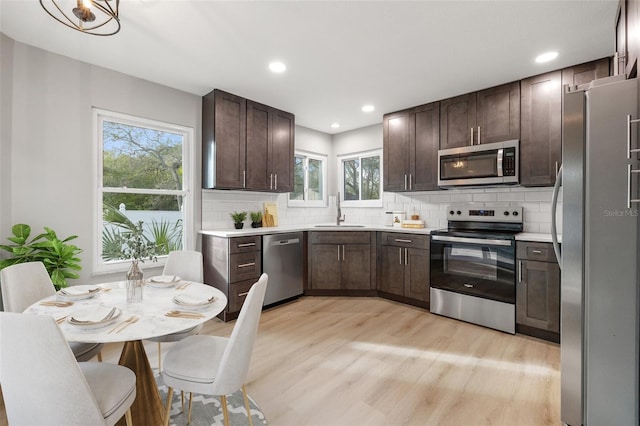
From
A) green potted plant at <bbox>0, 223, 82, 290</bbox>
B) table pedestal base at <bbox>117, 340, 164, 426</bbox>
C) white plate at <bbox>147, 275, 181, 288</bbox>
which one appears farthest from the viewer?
green potted plant at <bbox>0, 223, 82, 290</bbox>

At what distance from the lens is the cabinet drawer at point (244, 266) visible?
10.5ft

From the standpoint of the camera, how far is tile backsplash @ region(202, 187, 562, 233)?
3.23 meters

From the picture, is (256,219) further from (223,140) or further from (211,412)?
(211,412)

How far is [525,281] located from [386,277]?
5.06 ft

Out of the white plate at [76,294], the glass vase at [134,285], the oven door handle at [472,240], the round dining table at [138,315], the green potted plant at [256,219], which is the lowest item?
the round dining table at [138,315]

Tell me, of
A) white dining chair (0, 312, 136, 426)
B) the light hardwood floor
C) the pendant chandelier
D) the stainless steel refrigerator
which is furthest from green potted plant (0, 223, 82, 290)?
the stainless steel refrigerator

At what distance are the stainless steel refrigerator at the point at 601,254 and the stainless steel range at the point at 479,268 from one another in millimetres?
1375

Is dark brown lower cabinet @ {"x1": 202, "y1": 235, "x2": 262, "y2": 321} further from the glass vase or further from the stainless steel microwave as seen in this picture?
the stainless steel microwave

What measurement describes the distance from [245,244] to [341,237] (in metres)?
1.34

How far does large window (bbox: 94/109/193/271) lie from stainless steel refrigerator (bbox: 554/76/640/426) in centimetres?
314

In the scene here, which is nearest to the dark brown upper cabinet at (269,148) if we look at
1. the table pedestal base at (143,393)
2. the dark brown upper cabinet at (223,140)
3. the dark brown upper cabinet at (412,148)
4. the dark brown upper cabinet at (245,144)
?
the dark brown upper cabinet at (245,144)

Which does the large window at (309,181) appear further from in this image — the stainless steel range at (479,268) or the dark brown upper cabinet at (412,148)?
the stainless steel range at (479,268)

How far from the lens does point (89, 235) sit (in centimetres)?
278

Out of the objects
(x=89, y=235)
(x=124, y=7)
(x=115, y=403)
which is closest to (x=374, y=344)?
(x=115, y=403)
